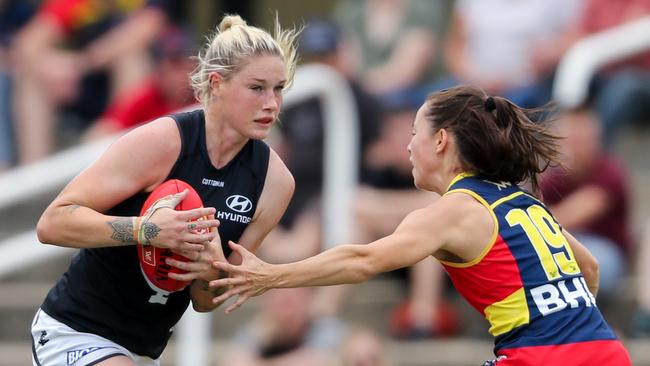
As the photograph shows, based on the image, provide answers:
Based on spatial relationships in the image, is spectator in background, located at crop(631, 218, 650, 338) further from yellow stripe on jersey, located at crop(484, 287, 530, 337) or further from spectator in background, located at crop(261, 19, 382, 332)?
yellow stripe on jersey, located at crop(484, 287, 530, 337)

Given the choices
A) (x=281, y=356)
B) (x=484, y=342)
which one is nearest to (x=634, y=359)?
(x=484, y=342)

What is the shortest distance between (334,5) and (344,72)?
9.21 ft

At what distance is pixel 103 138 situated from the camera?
844 cm

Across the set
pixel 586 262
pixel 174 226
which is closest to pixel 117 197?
pixel 174 226

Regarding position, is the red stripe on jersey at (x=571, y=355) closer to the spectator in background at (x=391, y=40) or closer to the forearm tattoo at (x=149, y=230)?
the forearm tattoo at (x=149, y=230)

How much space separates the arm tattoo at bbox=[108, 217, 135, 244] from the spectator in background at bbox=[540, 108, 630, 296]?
3.74 meters

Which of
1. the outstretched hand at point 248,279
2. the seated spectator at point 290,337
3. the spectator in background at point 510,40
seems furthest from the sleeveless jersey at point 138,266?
the spectator in background at point 510,40

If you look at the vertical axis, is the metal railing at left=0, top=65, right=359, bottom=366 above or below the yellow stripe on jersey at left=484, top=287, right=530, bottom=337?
below

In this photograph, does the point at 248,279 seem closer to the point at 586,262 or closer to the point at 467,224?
the point at 467,224

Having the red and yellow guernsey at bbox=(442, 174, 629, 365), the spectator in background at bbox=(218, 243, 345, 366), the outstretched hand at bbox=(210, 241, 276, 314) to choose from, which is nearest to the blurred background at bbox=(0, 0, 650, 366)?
the spectator in background at bbox=(218, 243, 345, 366)

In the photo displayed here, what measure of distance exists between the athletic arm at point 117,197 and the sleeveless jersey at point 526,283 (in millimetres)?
967

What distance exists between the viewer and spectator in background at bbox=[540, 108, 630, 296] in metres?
7.76

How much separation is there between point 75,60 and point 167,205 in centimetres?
509

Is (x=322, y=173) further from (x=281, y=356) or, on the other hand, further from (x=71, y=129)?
(x=71, y=129)
